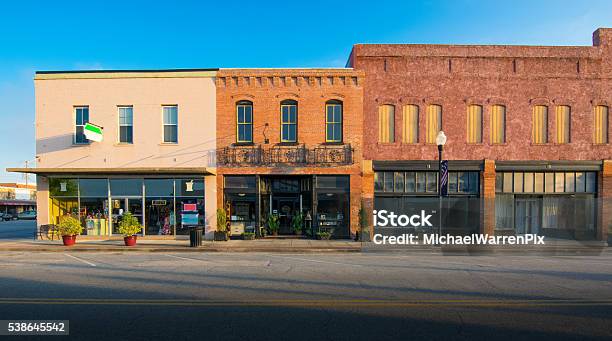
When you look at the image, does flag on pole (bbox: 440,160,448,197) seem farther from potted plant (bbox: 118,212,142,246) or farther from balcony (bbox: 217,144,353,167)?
potted plant (bbox: 118,212,142,246)

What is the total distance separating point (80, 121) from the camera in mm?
19422

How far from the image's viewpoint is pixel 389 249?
54.1 feet

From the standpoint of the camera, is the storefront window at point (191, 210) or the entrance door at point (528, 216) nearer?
the storefront window at point (191, 210)

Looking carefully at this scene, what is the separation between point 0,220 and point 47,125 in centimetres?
3421

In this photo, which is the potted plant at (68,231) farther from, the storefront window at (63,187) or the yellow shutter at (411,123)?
the yellow shutter at (411,123)

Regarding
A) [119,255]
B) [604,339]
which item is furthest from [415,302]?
[119,255]

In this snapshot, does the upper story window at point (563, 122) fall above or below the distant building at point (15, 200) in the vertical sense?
above

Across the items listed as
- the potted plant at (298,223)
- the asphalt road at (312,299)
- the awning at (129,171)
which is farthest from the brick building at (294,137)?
the asphalt road at (312,299)

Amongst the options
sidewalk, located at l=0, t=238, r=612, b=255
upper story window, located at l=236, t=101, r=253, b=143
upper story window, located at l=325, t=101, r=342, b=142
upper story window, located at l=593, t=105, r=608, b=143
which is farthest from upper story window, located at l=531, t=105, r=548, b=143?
upper story window, located at l=236, t=101, r=253, b=143

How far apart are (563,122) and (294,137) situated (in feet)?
46.5

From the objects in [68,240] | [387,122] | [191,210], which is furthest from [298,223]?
[68,240]

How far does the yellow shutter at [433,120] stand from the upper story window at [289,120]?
7005 mm

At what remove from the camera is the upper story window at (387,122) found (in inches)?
757

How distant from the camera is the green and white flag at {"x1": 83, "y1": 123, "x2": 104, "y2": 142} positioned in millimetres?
17722
